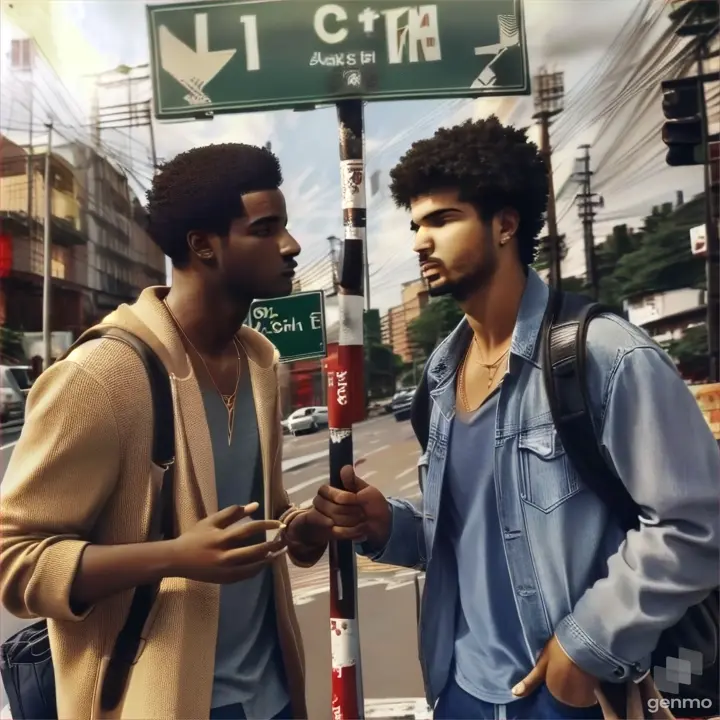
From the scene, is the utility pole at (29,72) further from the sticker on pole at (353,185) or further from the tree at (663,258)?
the tree at (663,258)

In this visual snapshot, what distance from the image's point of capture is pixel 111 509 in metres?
1.51

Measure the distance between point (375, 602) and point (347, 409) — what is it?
1.55ft

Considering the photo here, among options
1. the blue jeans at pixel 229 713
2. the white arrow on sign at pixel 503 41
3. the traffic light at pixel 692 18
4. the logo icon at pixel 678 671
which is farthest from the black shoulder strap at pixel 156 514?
the traffic light at pixel 692 18

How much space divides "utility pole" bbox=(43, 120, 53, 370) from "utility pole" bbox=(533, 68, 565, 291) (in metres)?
1.21

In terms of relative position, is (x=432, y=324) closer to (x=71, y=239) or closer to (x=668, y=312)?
(x=668, y=312)

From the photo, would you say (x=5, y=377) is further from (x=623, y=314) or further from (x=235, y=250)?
(x=623, y=314)

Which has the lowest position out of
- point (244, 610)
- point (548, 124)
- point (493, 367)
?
point (244, 610)

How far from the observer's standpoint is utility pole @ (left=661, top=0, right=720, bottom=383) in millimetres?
1751

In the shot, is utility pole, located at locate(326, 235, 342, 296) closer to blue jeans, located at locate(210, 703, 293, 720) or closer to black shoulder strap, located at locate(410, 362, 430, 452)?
black shoulder strap, located at locate(410, 362, 430, 452)

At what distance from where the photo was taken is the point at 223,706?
1564 mm

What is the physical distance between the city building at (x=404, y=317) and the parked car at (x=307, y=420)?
0.76 feet

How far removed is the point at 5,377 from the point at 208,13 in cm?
101

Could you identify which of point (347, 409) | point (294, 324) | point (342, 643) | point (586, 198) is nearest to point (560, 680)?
point (342, 643)

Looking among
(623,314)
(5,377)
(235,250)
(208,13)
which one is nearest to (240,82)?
(208,13)
